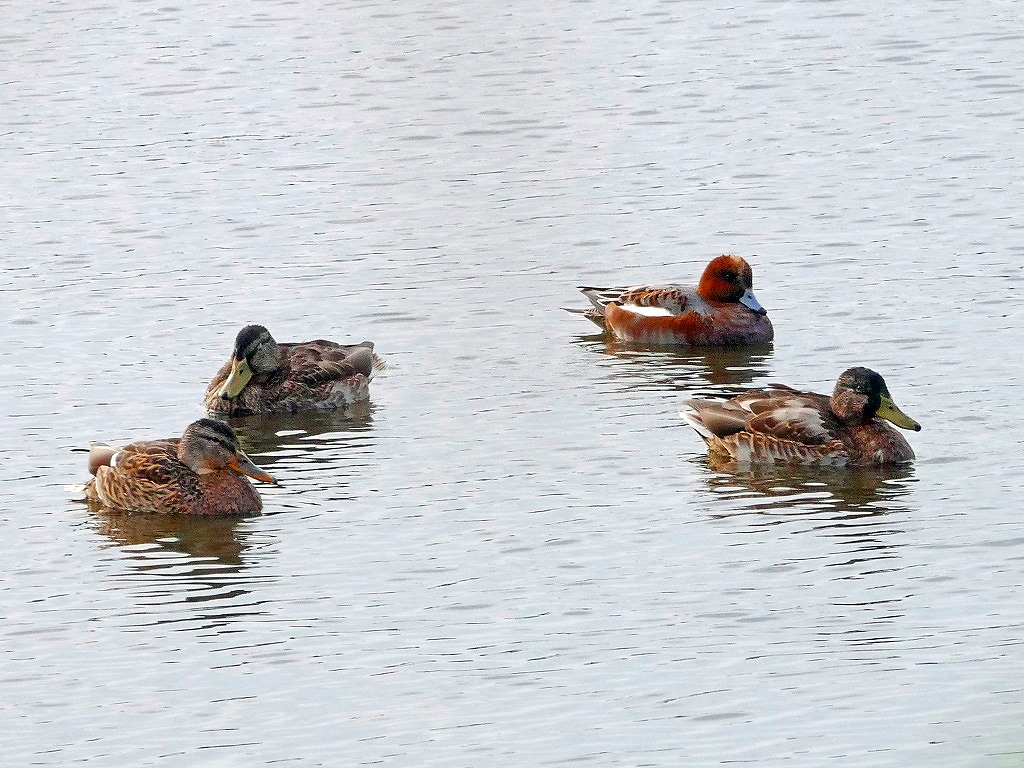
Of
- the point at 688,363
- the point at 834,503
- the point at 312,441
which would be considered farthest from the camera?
the point at 688,363

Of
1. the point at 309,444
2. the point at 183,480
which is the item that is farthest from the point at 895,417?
the point at 183,480

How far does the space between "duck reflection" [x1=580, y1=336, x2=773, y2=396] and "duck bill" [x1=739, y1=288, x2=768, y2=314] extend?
0.30m

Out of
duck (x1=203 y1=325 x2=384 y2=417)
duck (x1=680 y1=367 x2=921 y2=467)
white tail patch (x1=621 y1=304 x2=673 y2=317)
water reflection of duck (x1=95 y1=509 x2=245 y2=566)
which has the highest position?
white tail patch (x1=621 y1=304 x2=673 y2=317)

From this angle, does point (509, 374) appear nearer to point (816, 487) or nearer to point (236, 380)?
point (236, 380)

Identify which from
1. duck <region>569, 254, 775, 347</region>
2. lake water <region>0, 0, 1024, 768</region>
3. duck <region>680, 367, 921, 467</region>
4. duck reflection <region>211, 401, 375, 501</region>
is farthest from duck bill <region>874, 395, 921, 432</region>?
duck <region>569, 254, 775, 347</region>

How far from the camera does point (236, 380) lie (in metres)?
17.3

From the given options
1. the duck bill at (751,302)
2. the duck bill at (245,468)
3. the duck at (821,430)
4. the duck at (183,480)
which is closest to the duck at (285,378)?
the duck at (183,480)

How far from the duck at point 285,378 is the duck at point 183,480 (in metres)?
2.34

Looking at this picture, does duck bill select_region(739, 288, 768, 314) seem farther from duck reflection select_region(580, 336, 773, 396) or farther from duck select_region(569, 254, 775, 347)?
duck reflection select_region(580, 336, 773, 396)

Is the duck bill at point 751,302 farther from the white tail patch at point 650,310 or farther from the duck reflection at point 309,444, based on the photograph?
the duck reflection at point 309,444

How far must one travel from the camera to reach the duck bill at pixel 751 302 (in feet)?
62.0

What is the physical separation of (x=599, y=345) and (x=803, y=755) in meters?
9.60

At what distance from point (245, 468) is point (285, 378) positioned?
2811 mm

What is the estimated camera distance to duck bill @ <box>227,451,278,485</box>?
1482 centimetres
